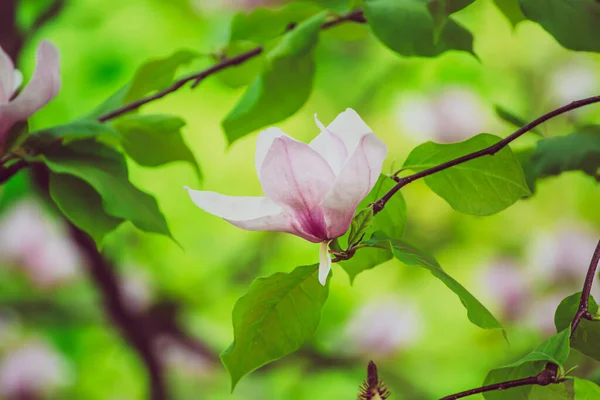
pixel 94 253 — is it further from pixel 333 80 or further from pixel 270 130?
pixel 270 130

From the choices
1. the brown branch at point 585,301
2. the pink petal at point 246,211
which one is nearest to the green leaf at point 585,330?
the brown branch at point 585,301

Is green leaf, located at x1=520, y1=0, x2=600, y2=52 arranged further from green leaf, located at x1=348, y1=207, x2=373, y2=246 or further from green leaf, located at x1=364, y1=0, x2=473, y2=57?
green leaf, located at x1=348, y1=207, x2=373, y2=246

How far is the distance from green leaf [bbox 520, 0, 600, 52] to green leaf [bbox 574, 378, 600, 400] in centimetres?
18

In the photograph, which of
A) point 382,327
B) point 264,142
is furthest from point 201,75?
point 382,327

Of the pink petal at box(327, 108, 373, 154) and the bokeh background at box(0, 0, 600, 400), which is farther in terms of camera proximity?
the bokeh background at box(0, 0, 600, 400)

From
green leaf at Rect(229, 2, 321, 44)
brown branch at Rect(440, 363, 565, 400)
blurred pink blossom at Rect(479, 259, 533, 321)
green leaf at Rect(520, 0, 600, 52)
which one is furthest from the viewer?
blurred pink blossom at Rect(479, 259, 533, 321)

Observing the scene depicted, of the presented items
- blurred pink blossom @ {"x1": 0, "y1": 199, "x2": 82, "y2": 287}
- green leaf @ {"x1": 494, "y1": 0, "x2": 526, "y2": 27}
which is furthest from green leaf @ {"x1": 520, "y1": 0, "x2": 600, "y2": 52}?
blurred pink blossom @ {"x1": 0, "y1": 199, "x2": 82, "y2": 287}

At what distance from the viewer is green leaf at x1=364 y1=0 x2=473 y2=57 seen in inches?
16.2

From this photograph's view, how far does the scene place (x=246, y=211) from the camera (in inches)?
12.6

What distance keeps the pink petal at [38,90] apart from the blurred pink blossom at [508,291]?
101 centimetres

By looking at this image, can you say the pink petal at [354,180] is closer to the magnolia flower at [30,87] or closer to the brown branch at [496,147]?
the brown branch at [496,147]

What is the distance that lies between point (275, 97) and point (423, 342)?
109 centimetres

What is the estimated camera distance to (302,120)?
155 cm

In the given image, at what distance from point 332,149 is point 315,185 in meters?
0.02
